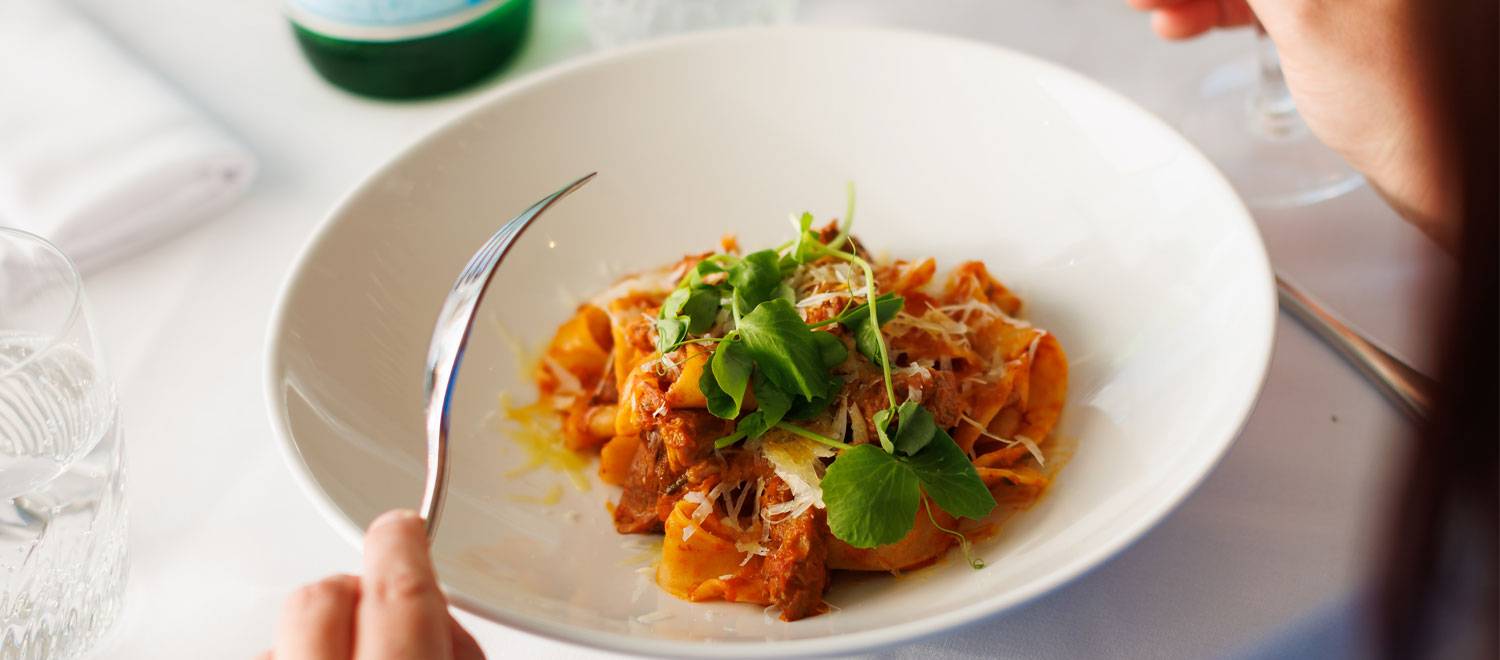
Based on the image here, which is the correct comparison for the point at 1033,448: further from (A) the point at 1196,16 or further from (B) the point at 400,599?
(A) the point at 1196,16

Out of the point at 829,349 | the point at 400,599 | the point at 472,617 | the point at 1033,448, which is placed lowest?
the point at 472,617

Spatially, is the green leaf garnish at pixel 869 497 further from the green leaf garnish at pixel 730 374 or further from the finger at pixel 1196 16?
the finger at pixel 1196 16

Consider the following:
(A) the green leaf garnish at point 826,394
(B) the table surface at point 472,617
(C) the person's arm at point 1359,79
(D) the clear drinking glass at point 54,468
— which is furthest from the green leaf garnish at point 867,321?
(D) the clear drinking glass at point 54,468

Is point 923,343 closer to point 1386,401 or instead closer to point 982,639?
point 982,639

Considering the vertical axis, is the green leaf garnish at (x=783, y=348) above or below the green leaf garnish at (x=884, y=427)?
above

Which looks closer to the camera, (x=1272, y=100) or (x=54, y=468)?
(x=54, y=468)

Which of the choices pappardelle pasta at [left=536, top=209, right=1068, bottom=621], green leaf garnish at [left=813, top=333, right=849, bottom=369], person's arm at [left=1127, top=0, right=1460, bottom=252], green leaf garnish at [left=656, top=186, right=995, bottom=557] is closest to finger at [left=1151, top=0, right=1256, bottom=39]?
person's arm at [left=1127, top=0, right=1460, bottom=252]

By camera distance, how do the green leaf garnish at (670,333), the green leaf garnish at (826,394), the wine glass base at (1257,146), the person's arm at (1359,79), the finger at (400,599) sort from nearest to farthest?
the finger at (400,599) → the green leaf garnish at (826,394) → the green leaf garnish at (670,333) → the person's arm at (1359,79) → the wine glass base at (1257,146)

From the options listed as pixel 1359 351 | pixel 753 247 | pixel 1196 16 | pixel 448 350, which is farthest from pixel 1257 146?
pixel 448 350
